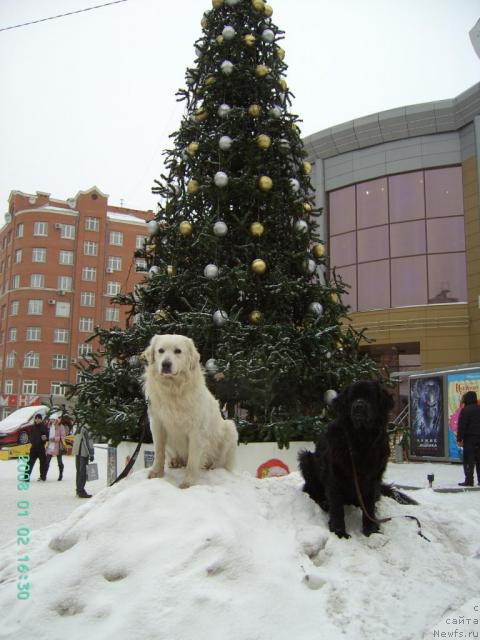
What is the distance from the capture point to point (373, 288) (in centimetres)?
2428

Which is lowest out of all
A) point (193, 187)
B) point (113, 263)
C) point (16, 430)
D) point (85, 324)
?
point (16, 430)

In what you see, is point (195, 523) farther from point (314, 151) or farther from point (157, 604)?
point (314, 151)

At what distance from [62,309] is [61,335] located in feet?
9.85

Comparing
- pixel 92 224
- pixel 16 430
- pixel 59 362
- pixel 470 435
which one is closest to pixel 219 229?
pixel 470 435

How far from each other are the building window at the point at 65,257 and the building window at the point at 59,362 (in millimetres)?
10741

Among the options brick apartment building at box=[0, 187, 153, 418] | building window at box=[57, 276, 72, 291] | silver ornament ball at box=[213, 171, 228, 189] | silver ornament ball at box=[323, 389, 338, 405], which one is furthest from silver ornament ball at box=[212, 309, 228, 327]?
building window at box=[57, 276, 72, 291]

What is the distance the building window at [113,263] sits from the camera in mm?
59541

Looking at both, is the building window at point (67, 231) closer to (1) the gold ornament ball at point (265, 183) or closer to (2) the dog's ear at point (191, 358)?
(1) the gold ornament ball at point (265, 183)

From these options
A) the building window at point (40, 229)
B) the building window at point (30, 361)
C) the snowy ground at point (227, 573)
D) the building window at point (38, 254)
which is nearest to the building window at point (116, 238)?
the building window at point (40, 229)

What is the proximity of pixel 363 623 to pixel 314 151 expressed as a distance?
2552 centimetres

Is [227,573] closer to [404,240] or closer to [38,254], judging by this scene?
[404,240]

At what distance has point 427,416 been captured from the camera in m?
16.9

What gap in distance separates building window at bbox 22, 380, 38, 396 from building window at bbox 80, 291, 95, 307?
10268 millimetres

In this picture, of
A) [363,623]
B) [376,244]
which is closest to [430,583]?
[363,623]
